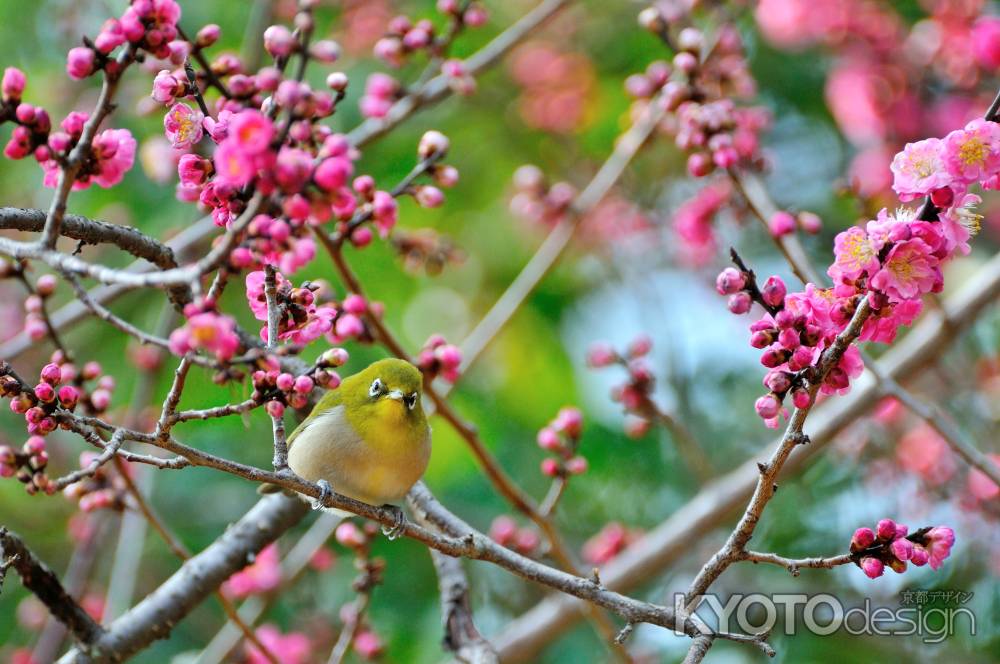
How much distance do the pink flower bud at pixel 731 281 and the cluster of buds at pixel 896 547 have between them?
62 cm

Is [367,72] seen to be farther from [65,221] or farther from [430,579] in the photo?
[65,221]

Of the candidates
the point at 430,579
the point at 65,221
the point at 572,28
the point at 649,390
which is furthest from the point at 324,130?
the point at 572,28

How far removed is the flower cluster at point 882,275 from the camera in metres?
2.02

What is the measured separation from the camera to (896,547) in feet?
7.21

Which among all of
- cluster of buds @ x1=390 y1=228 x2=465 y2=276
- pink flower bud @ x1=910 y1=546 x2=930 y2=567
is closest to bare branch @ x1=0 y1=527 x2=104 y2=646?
cluster of buds @ x1=390 y1=228 x2=465 y2=276

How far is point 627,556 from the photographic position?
427 cm

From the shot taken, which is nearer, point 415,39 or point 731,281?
point 731,281

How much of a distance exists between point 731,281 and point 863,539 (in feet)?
2.22

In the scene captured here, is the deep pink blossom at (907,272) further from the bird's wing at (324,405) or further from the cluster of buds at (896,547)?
the bird's wing at (324,405)

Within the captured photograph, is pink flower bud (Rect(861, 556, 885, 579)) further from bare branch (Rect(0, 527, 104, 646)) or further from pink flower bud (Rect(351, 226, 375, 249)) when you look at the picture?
bare branch (Rect(0, 527, 104, 646))

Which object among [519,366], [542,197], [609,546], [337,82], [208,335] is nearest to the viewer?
[208,335]

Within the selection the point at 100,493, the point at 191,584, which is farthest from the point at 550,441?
the point at 100,493

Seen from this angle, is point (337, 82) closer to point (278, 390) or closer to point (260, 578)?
point (278, 390)

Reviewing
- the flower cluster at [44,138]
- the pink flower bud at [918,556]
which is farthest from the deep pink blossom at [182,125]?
the pink flower bud at [918,556]
